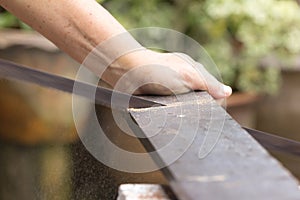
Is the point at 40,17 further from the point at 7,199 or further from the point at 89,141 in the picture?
the point at 7,199

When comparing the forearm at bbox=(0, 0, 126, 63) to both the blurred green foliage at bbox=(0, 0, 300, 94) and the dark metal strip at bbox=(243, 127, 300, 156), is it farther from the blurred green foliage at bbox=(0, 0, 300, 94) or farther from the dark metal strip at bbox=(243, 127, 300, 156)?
the blurred green foliage at bbox=(0, 0, 300, 94)

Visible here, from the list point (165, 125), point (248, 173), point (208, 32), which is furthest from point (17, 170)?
point (208, 32)

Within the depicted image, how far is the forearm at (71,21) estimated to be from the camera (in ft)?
2.98

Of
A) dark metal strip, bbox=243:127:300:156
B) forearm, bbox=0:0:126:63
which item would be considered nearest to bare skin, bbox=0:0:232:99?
forearm, bbox=0:0:126:63

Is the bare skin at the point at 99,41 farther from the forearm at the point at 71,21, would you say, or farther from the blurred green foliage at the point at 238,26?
the blurred green foliage at the point at 238,26

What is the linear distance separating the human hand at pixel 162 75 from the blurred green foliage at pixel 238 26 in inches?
70.8

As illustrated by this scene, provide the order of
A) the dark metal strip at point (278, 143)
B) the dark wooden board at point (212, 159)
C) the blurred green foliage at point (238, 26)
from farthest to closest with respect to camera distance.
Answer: the blurred green foliage at point (238, 26)
the dark metal strip at point (278, 143)
the dark wooden board at point (212, 159)

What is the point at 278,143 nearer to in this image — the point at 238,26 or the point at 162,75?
the point at 162,75

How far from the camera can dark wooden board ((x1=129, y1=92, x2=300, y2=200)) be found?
21.7 inches

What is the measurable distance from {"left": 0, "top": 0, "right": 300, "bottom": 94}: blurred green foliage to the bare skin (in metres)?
1.73

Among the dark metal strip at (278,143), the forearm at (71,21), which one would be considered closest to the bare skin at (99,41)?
the forearm at (71,21)

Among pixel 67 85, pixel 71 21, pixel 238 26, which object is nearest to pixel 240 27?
pixel 238 26

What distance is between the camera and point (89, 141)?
95cm

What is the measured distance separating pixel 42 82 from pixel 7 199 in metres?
0.76
